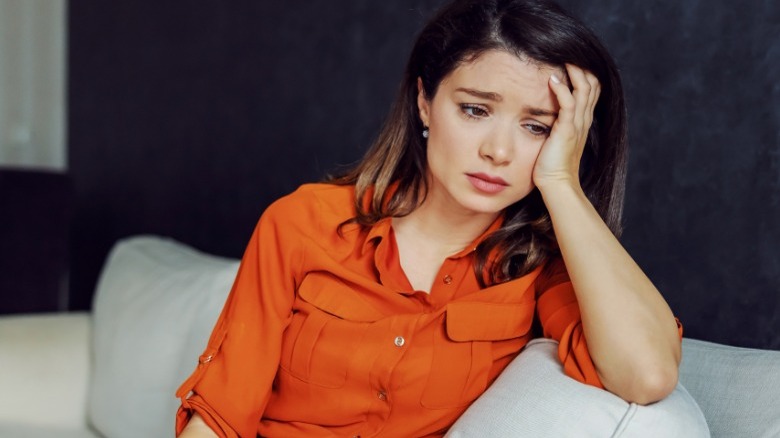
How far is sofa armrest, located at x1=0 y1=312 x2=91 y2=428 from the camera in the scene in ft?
8.09

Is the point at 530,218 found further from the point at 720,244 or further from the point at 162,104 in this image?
the point at 162,104

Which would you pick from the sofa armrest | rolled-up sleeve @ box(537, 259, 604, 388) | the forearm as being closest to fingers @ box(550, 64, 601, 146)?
the forearm

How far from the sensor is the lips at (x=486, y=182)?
4.91ft

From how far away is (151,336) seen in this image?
2.34 meters

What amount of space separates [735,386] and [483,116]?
1.83 feet

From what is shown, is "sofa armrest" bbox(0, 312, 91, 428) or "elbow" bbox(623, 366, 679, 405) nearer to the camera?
"elbow" bbox(623, 366, 679, 405)

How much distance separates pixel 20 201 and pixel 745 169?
2.36m

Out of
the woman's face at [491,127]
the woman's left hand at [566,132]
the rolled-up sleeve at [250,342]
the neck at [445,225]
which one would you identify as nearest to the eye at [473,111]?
the woman's face at [491,127]

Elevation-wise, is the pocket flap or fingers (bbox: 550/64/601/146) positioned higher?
fingers (bbox: 550/64/601/146)

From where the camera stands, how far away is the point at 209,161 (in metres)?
3.08

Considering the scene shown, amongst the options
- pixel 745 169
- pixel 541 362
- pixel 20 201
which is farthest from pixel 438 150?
pixel 20 201

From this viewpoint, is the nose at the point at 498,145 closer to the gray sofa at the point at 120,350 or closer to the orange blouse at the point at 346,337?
the orange blouse at the point at 346,337

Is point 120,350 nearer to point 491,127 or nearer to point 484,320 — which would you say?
point 484,320

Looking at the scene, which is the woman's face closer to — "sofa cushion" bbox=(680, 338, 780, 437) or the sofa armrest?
"sofa cushion" bbox=(680, 338, 780, 437)
